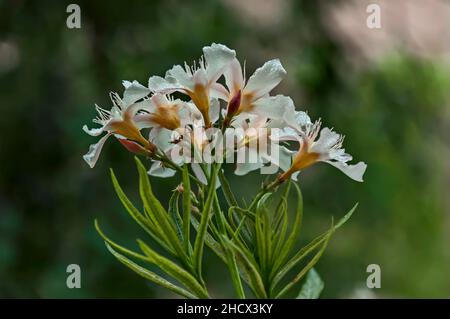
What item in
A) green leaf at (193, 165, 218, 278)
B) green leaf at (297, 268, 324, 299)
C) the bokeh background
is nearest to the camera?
green leaf at (193, 165, 218, 278)

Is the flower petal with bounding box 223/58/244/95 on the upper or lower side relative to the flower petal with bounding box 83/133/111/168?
upper

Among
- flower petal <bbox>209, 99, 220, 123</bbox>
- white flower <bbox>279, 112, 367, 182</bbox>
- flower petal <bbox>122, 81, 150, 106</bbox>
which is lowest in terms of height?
white flower <bbox>279, 112, 367, 182</bbox>

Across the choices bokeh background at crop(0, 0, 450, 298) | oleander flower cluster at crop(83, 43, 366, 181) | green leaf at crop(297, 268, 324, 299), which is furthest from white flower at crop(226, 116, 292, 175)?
bokeh background at crop(0, 0, 450, 298)

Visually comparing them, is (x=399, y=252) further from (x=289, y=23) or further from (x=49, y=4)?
(x=49, y=4)

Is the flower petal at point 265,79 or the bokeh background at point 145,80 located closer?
the flower petal at point 265,79

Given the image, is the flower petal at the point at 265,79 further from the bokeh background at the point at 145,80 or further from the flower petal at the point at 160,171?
the bokeh background at the point at 145,80

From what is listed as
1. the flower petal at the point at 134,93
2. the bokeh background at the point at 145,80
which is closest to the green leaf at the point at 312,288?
the flower petal at the point at 134,93

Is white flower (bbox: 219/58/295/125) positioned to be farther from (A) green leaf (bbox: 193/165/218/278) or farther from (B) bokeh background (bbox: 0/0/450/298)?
(B) bokeh background (bbox: 0/0/450/298)
